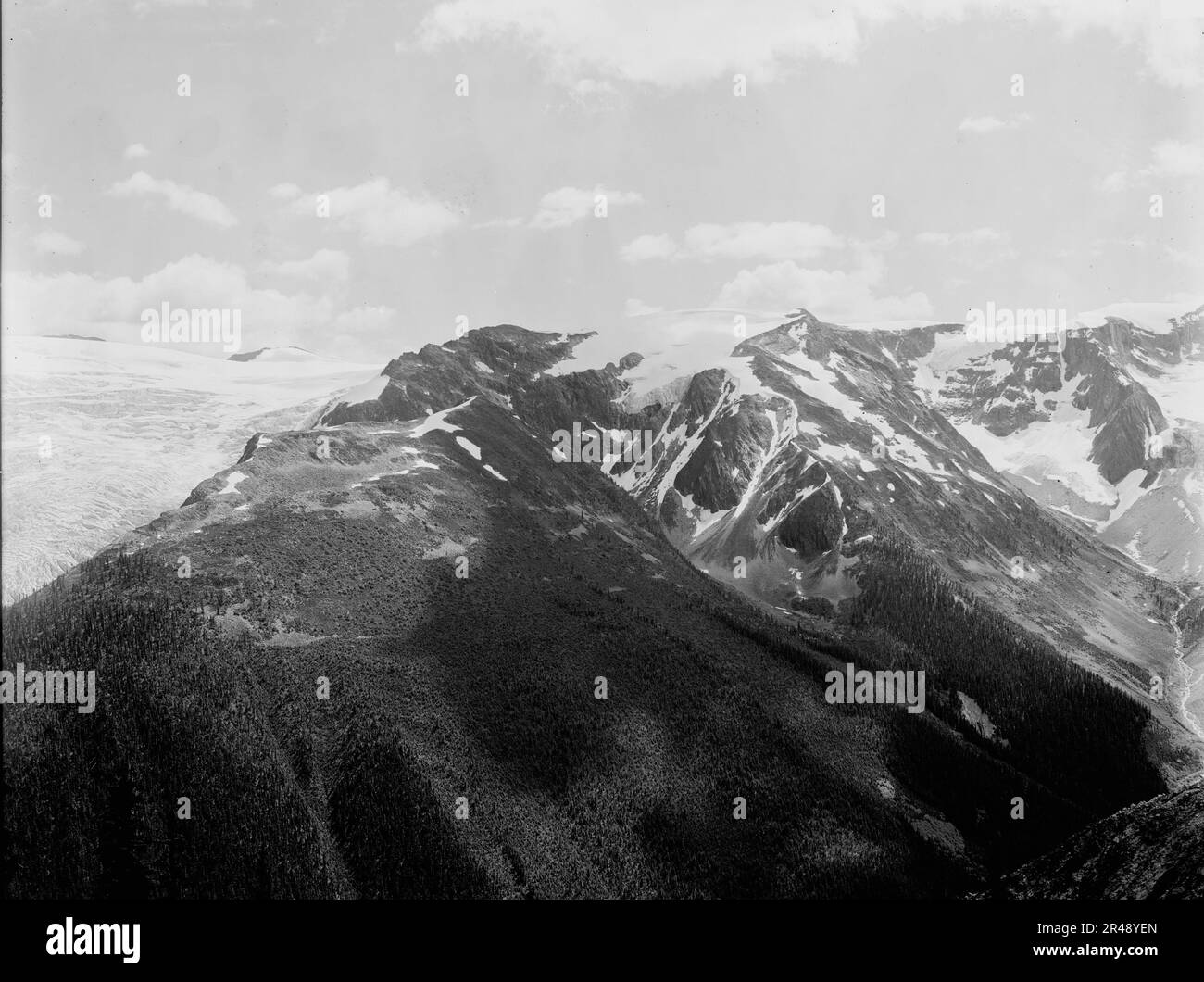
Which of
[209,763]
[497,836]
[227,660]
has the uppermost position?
[227,660]

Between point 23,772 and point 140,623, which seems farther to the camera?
point 140,623

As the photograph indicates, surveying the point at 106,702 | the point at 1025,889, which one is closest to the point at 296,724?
the point at 106,702
